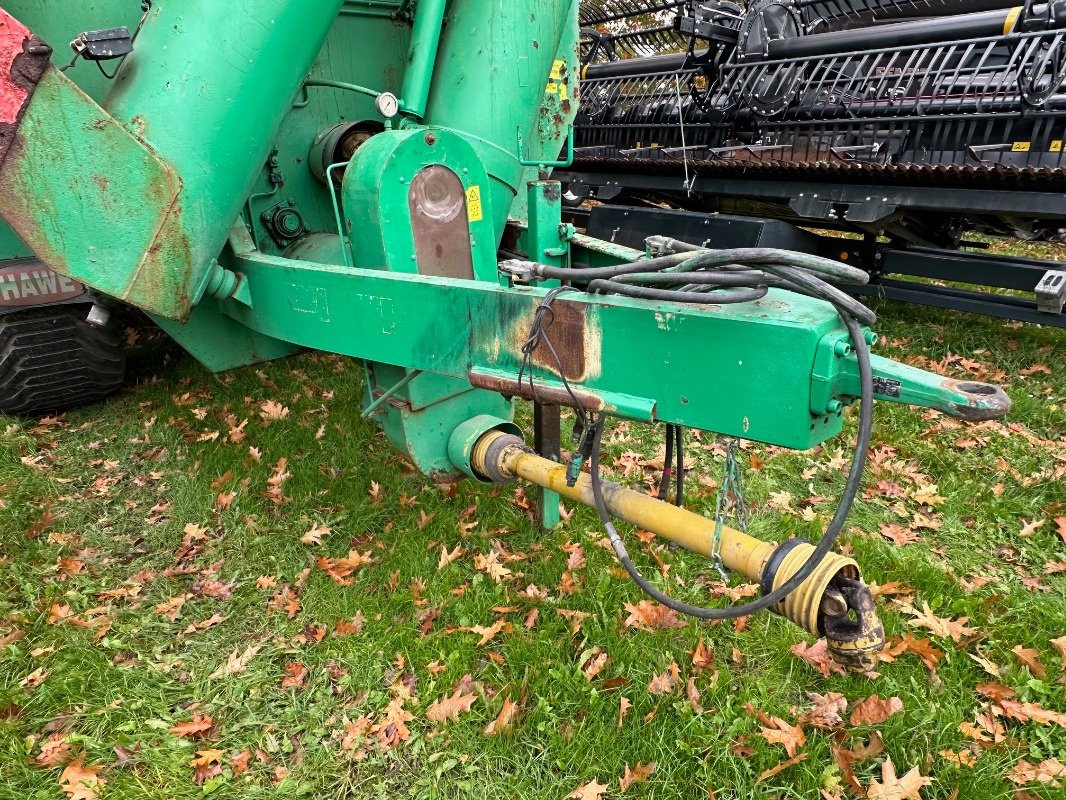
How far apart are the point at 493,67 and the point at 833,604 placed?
2.27 metres

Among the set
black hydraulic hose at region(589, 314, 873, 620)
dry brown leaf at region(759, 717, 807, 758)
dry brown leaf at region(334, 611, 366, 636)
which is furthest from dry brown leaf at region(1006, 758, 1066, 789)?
dry brown leaf at region(334, 611, 366, 636)

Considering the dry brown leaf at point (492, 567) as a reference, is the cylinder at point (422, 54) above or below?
above

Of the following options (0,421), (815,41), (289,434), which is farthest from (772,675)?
(815,41)

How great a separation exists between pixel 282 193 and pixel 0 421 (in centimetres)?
250

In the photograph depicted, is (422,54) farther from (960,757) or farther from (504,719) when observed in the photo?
(960,757)

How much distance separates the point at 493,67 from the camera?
109 inches

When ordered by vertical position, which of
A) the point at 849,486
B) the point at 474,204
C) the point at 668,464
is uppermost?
the point at 474,204

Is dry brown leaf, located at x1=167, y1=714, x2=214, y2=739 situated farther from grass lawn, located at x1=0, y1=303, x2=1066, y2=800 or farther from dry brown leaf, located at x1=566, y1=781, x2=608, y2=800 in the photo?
dry brown leaf, located at x1=566, y1=781, x2=608, y2=800

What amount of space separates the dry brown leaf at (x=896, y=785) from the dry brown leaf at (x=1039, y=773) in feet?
0.81

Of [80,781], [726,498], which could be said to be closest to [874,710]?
[726,498]

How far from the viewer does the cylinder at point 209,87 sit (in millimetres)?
2193

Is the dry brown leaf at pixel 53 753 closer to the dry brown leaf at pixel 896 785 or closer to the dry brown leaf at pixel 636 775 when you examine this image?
the dry brown leaf at pixel 636 775

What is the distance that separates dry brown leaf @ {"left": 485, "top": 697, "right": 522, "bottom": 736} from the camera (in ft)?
7.53

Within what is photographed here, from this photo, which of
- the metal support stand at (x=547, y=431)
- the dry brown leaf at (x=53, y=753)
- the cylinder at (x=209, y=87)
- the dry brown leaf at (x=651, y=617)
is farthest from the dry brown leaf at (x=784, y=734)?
the cylinder at (x=209, y=87)
